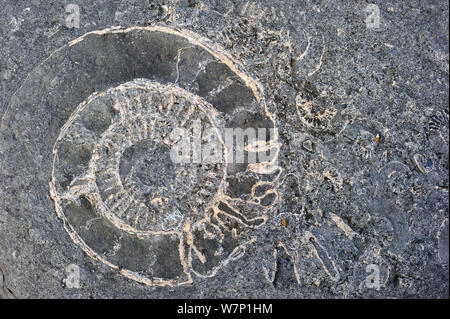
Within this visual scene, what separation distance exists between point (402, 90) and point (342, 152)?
31 centimetres

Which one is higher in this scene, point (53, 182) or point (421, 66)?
point (421, 66)

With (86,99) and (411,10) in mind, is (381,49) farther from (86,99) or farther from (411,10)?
(86,99)

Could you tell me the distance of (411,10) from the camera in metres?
2.29

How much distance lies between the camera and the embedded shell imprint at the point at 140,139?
2240mm

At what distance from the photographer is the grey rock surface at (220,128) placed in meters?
2.25

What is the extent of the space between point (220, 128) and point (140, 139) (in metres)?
0.29

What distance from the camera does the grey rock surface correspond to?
225 centimetres

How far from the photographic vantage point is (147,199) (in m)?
2.24

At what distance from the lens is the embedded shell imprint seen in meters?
2.24

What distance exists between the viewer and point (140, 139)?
224 centimetres

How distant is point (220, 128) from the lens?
226 centimetres
